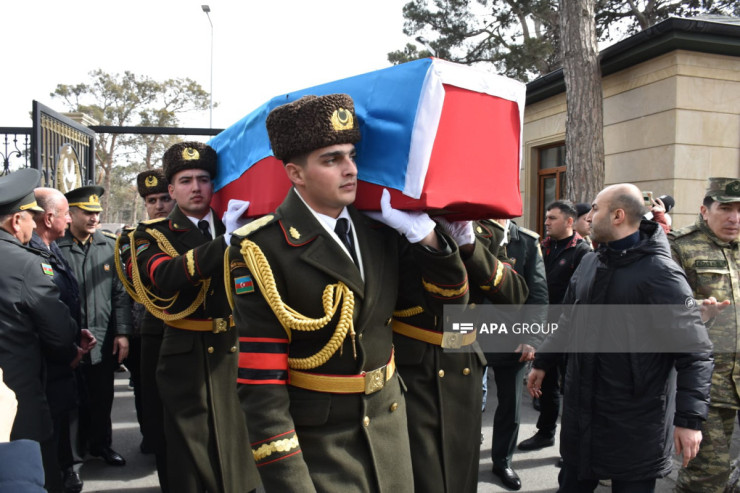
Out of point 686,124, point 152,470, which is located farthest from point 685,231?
point 152,470

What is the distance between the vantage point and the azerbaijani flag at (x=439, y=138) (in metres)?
1.82

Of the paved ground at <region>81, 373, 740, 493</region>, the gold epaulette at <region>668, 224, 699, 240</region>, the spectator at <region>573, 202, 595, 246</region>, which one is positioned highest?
the spectator at <region>573, 202, 595, 246</region>

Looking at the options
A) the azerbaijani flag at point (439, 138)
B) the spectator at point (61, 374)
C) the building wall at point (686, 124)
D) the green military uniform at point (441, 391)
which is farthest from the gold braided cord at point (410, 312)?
the building wall at point (686, 124)

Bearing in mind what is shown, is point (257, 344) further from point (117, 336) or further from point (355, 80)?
point (117, 336)

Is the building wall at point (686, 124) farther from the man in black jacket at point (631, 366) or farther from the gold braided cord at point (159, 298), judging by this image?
the gold braided cord at point (159, 298)

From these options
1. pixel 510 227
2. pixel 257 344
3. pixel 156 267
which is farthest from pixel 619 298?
pixel 156 267

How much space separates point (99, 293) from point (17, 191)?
1587mm

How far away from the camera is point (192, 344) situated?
292cm

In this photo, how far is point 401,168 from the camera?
1861mm

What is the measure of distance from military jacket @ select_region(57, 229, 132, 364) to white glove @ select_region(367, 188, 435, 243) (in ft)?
10.7

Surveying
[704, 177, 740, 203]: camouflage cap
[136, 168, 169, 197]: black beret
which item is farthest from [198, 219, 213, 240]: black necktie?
[704, 177, 740, 203]: camouflage cap

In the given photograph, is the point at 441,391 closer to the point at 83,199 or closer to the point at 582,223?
the point at 83,199

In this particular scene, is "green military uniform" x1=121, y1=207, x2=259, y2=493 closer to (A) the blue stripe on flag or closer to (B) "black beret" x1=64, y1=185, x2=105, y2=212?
(A) the blue stripe on flag

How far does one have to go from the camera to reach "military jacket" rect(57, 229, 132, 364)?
425cm
